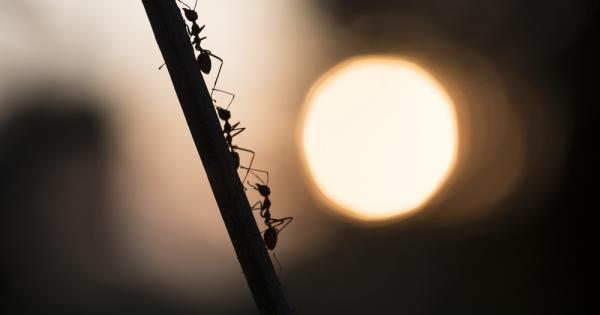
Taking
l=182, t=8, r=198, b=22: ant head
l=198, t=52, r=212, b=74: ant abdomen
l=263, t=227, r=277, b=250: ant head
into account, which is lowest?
l=263, t=227, r=277, b=250: ant head

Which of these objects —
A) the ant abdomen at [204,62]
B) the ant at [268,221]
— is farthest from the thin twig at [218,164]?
the ant at [268,221]

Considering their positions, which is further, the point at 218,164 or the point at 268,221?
the point at 268,221

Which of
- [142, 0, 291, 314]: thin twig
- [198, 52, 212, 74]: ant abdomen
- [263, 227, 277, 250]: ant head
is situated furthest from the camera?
[263, 227, 277, 250]: ant head

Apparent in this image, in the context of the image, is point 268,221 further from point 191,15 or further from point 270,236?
point 191,15

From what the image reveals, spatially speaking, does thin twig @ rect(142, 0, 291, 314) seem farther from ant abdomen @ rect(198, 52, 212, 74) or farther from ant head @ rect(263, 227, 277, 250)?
ant head @ rect(263, 227, 277, 250)

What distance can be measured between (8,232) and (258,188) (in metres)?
34.5

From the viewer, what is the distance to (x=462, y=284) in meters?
23.1

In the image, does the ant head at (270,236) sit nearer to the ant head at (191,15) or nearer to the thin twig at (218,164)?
the ant head at (191,15)

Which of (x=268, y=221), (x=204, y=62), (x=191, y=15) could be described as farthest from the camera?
(x=268, y=221)

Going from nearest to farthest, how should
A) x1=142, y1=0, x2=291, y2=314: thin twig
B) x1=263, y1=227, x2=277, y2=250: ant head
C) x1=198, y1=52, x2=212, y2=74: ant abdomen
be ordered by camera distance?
x1=142, y1=0, x2=291, y2=314: thin twig, x1=198, y1=52, x2=212, y2=74: ant abdomen, x1=263, y1=227, x2=277, y2=250: ant head

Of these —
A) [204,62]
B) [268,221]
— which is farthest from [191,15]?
[268,221]

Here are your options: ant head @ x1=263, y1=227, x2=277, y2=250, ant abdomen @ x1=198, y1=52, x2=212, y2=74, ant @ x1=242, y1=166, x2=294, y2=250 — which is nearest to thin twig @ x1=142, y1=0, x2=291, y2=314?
ant abdomen @ x1=198, y1=52, x2=212, y2=74

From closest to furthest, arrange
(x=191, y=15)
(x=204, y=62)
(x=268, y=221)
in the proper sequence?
1. (x=204, y=62)
2. (x=191, y=15)
3. (x=268, y=221)

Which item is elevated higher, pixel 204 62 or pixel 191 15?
pixel 191 15
